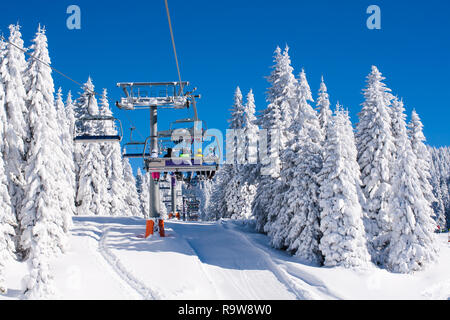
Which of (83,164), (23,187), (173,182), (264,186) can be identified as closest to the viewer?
(23,187)

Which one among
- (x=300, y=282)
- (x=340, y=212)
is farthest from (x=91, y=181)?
(x=300, y=282)

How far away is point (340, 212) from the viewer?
2297 centimetres

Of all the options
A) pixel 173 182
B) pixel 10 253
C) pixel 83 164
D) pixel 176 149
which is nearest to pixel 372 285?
pixel 176 149

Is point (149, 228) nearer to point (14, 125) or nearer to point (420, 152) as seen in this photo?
point (14, 125)

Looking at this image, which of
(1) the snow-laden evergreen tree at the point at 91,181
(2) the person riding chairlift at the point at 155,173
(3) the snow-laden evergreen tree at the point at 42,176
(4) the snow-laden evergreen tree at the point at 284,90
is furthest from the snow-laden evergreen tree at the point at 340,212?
(1) the snow-laden evergreen tree at the point at 91,181

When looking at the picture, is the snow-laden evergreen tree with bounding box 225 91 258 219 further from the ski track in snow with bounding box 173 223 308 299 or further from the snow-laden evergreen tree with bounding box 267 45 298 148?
the ski track in snow with bounding box 173 223 308 299

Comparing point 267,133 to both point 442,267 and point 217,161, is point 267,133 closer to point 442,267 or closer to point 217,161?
point 217,161

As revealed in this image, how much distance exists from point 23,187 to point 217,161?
38.8ft

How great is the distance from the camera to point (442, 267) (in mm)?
26172

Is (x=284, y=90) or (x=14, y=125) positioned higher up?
(x=284, y=90)

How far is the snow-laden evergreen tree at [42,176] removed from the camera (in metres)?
20.9

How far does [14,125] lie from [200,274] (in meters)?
14.2

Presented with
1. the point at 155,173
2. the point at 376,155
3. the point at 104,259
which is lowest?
the point at 104,259

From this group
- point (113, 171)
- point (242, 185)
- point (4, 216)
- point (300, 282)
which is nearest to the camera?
point (300, 282)
